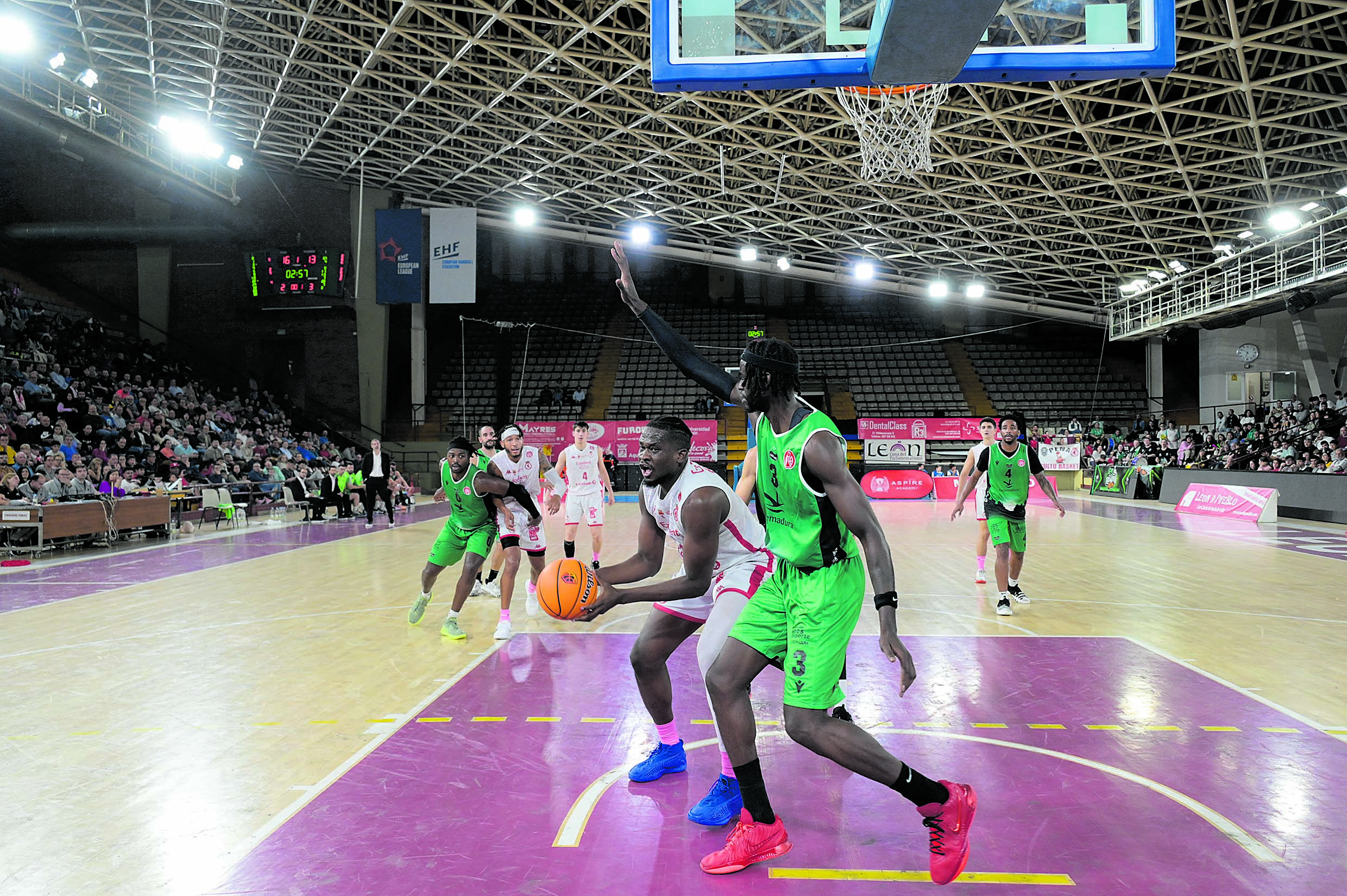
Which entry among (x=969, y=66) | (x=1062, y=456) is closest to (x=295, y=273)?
(x=969, y=66)

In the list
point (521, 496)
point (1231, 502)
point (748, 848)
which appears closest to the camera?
point (748, 848)

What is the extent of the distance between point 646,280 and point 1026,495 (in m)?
31.2

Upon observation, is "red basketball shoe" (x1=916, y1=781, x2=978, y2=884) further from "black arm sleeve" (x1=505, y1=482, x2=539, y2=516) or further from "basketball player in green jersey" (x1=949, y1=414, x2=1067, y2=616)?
"basketball player in green jersey" (x1=949, y1=414, x2=1067, y2=616)

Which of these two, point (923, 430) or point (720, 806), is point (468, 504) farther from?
point (923, 430)

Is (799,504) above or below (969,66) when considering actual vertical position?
below

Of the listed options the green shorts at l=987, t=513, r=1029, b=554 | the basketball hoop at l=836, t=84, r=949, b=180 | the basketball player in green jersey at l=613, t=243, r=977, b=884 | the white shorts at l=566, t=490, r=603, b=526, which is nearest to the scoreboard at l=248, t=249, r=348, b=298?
the basketball hoop at l=836, t=84, r=949, b=180

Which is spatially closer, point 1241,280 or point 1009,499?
point 1009,499

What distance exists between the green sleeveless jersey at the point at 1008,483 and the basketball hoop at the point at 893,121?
7.48 m

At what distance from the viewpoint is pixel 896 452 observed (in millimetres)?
28328

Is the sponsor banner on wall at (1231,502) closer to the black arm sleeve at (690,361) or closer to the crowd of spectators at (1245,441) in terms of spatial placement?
the crowd of spectators at (1245,441)

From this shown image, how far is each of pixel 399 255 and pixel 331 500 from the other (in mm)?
10331

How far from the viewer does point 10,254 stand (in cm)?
2362

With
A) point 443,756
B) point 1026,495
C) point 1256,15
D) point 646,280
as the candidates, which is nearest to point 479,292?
point 646,280

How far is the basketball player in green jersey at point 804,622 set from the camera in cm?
297
